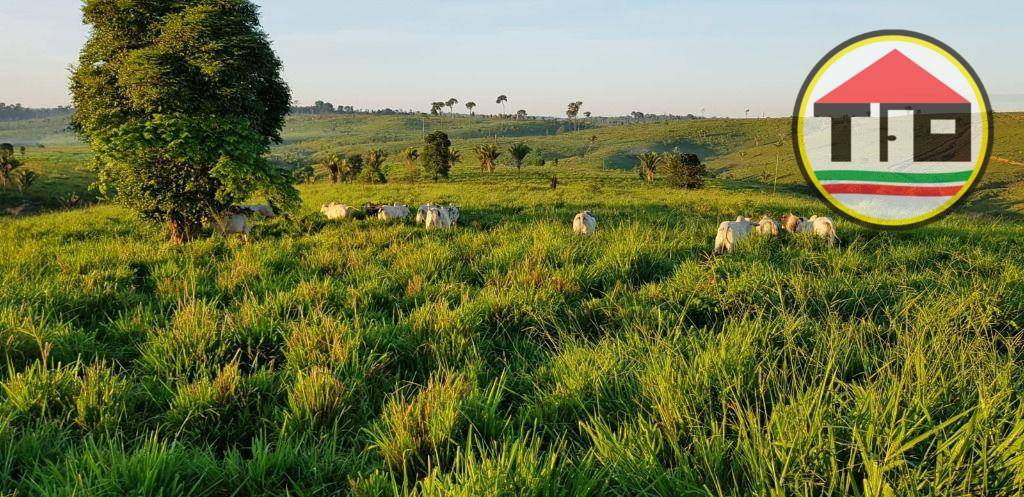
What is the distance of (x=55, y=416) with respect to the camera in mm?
2680

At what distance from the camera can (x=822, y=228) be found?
8.60 metres

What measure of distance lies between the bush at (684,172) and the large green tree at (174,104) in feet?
166

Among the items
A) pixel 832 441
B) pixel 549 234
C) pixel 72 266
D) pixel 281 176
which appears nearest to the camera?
pixel 832 441

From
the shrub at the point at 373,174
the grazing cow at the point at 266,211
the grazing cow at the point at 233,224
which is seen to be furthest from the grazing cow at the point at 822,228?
the shrub at the point at 373,174

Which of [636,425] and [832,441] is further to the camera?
[636,425]

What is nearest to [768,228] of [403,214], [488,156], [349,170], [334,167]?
[403,214]

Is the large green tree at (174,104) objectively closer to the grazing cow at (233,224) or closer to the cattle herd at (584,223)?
the grazing cow at (233,224)

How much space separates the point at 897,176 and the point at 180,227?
77.3 ft

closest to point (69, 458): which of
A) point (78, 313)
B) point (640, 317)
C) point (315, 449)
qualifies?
point (315, 449)

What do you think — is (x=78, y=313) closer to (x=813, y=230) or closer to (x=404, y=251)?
(x=404, y=251)

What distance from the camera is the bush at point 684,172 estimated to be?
53344mm

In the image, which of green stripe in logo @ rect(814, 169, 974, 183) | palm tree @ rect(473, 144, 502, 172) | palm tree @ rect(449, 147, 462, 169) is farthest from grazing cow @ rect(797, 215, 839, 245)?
palm tree @ rect(473, 144, 502, 172)

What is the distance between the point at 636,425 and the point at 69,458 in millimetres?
2756

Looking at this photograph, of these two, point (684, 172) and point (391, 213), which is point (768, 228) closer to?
point (391, 213)
